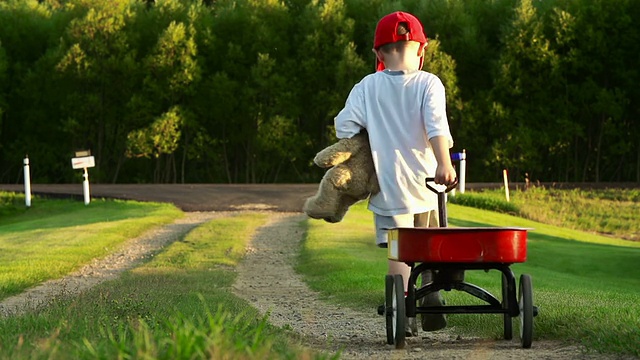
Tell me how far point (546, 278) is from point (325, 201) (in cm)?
835

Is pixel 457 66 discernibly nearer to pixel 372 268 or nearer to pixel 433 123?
pixel 372 268

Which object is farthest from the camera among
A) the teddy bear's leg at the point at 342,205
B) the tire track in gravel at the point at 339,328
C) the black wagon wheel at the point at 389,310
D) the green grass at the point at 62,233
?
the green grass at the point at 62,233

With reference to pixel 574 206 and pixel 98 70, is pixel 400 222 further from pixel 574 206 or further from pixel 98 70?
pixel 98 70

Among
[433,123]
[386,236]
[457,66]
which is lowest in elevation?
[386,236]

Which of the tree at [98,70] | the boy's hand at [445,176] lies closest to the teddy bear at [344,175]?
the boy's hand at [445,176]

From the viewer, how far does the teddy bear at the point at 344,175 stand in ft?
25.3

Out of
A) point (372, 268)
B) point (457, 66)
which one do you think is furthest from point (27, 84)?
point (372, 268)

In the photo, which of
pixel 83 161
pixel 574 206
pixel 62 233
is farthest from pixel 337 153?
pixel 574 206

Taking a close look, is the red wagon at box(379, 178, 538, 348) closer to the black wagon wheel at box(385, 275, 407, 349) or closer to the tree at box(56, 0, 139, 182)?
the black wagon wheel at box(385, 275, 407, 349)

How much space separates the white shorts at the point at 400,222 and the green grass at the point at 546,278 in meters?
1.00

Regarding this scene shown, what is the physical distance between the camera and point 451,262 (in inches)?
275

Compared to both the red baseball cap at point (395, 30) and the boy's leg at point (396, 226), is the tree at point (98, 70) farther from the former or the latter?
the boy's leg at point (396, 226)

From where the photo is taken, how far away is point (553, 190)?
36.7 meters

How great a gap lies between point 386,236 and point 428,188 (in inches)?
18.8
